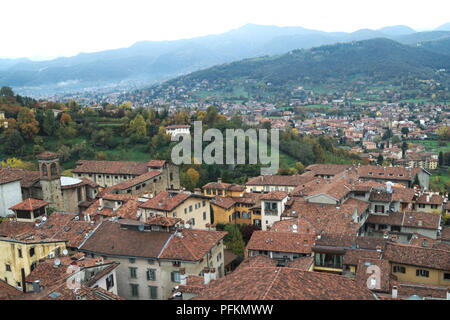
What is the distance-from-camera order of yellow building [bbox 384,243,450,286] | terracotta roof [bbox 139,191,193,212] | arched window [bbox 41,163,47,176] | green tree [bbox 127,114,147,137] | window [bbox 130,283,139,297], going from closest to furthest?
yellow building [bbox 384,243,450,286]
window [bbox 130,283,139,297]
terracotta roof [bbox 139,191,193,212]
arched window [bbox 41,163,47,176]
green tree [bbox 127,114,147,137]

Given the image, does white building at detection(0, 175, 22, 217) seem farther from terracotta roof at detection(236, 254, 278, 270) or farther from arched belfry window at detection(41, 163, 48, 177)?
terracotta roof at detection(236, 254, 278, 270)

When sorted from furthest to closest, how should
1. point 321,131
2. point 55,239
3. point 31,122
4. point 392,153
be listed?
point 321,131 < point 392,153 < point 31,122 < point 55,239

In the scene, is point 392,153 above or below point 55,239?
below

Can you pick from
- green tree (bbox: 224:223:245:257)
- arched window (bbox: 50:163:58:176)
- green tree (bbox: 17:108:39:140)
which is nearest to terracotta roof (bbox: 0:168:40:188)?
arched window (bbox: 50:163:58:176)

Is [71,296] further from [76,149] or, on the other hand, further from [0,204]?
[76,149]

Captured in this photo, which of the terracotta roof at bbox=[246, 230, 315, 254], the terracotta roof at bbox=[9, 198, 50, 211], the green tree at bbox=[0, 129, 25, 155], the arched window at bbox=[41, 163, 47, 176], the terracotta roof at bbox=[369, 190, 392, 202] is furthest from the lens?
the green tree at bbox=[0, 129, 25, 155]

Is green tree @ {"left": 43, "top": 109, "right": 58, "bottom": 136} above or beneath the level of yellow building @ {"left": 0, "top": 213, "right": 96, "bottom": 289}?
above
